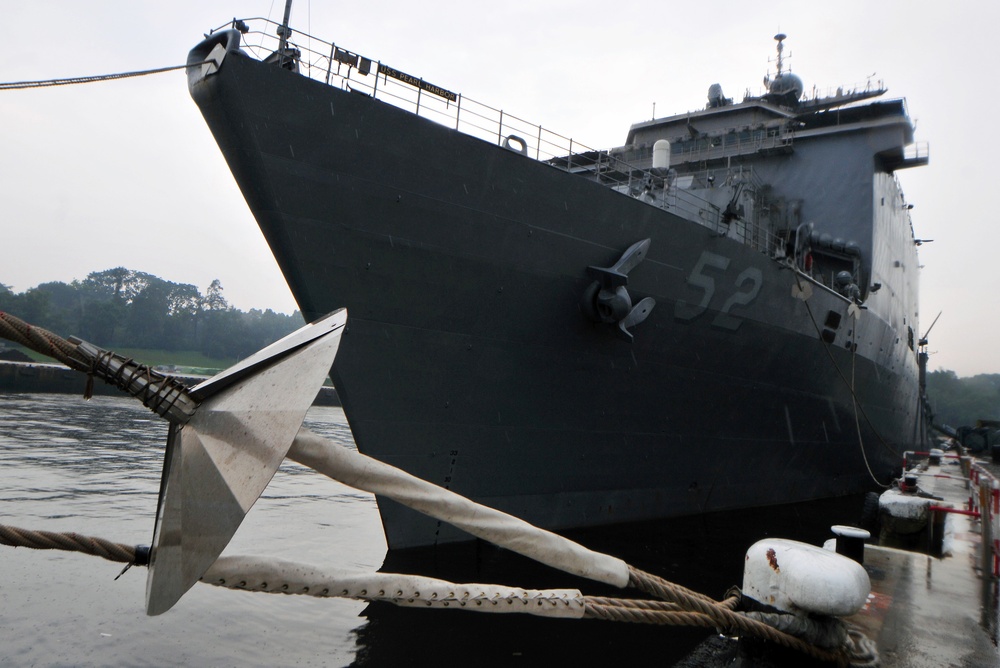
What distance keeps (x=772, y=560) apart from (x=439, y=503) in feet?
7.70

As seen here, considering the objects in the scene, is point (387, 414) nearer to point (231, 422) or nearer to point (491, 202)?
point (491, 202)

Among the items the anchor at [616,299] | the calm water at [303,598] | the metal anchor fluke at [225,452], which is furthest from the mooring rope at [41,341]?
the anchor at [616,299]

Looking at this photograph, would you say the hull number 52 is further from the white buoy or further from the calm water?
the white buoy

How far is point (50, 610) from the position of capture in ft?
15.5

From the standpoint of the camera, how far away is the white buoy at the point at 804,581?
3.20 metres

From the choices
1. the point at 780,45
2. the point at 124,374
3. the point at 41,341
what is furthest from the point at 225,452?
the point at 780,45

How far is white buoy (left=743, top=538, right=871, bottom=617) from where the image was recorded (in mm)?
3199

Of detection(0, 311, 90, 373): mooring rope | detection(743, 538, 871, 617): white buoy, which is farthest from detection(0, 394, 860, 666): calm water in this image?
detection(0, 311, 90, 373): mooring rope

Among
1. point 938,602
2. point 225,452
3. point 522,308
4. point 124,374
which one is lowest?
point 938,602

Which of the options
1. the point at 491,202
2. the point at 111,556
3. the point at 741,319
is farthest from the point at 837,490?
the point at 111,556

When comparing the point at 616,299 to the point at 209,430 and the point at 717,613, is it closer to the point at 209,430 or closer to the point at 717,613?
the point at 717,613

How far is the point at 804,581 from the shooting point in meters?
3.25

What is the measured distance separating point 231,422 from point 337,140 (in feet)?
13.5

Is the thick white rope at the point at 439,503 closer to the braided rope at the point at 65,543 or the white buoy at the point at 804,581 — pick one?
the braided rope at the point at 65,543
